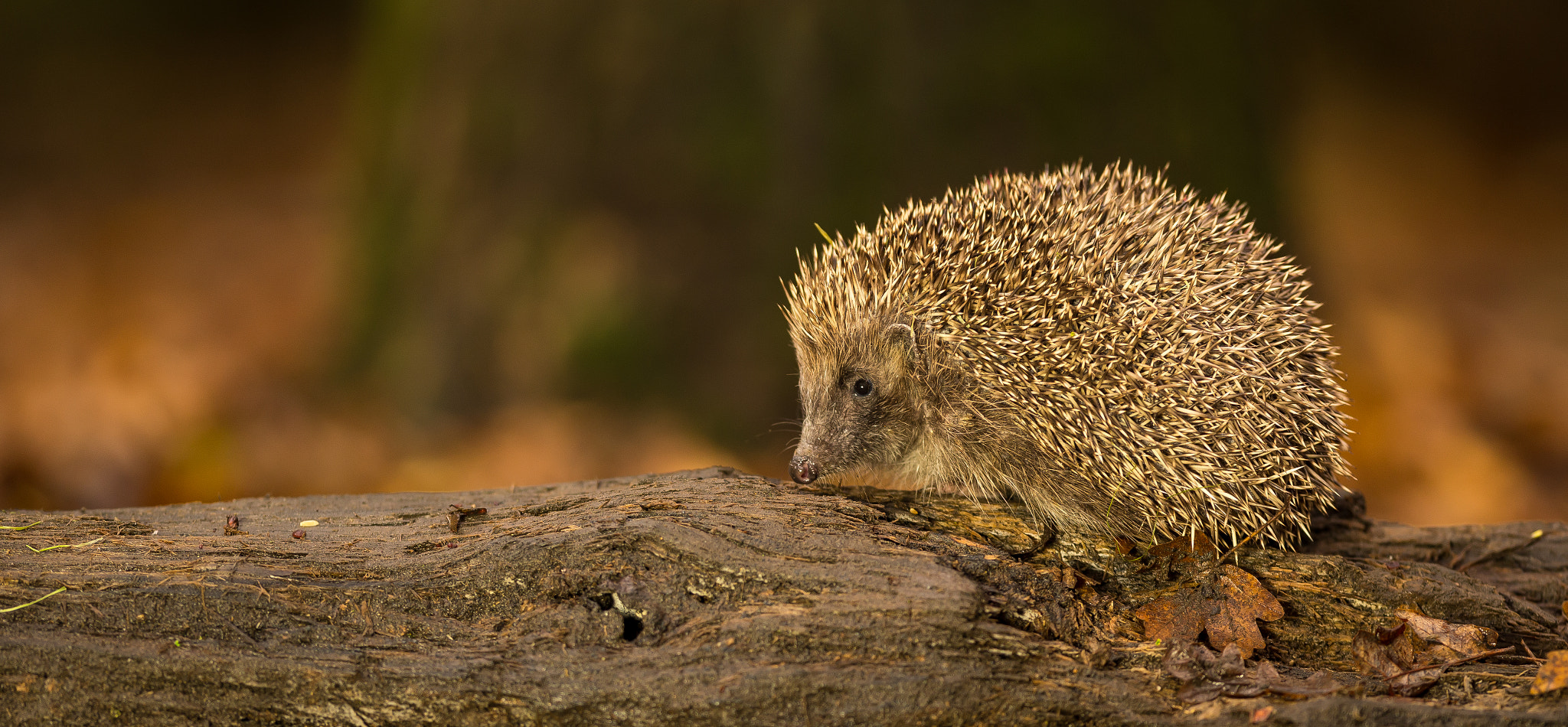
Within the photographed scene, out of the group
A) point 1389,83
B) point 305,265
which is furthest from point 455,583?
point 1389,83

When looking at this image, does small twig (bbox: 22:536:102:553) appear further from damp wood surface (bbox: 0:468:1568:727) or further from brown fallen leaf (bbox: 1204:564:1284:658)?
brown fallen leaf (bbox: 1204:564:1284:658)

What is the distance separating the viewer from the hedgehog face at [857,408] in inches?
153

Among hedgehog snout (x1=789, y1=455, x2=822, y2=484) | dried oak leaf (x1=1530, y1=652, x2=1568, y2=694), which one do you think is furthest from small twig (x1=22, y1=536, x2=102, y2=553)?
dried oak leaf (x1=1530, y1=652, x2=1568, y2=694)

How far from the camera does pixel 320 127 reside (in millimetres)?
12688

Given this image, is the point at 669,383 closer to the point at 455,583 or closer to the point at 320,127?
the point at 455,583

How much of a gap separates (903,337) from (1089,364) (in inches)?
28.5

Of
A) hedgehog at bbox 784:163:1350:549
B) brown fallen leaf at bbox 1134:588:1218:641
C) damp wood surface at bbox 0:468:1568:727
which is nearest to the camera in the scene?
damp wood surface at bbox 0:468:1568:727

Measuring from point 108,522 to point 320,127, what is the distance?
10557 millimetres

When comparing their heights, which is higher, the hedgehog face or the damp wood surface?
the hedgehog face

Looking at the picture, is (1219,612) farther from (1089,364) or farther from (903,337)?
(903,337)

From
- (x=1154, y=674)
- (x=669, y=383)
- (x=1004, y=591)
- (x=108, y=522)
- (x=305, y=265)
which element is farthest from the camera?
(x=305, y=265)

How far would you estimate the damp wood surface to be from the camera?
8.96 feet

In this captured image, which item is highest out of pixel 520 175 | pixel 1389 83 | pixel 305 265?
pixel 1389 83

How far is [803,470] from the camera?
3873 mm
